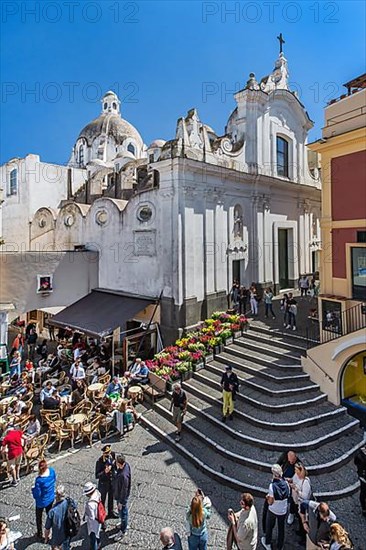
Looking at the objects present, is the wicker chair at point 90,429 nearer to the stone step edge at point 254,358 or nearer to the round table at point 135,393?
the round table at point 135,393

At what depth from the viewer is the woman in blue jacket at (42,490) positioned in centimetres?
649

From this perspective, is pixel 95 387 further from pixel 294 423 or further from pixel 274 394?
pixel 294 423

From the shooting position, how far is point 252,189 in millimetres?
18109

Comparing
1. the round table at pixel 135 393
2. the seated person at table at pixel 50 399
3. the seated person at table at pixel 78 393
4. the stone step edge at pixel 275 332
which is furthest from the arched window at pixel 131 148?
the seated person at table at pixel 50 399

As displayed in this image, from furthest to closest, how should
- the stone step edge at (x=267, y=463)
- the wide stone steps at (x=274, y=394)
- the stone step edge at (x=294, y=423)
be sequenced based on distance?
1. the wide stone steps at (x=274, y=394)
2. the stone step edge at (x=294, y=423)
3. the stone step edge at (x=267, y=463)

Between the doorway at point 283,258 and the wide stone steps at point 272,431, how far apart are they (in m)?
11.8

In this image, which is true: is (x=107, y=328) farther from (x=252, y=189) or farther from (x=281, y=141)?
(x=281, y=141)

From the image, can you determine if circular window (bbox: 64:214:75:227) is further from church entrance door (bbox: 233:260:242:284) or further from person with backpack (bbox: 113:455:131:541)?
person with backpack (bbox: 113:455:131:541)

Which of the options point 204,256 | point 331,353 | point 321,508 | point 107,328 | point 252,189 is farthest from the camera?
point 252,189

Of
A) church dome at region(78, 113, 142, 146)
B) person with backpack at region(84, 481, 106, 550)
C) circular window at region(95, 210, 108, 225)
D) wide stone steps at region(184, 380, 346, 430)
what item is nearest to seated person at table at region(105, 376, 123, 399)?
wide stone steps at region(184, 380, 346, 430)

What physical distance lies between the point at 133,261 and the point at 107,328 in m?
3.94

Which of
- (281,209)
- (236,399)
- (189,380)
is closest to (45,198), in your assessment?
(281,209)

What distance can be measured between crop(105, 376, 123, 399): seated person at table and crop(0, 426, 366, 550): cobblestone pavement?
180 centimetres

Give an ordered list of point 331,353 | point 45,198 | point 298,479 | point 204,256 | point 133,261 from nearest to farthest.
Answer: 1. point 298,479
2. point 331,353
3. point 204,256
4. point 133,261
5. point 45,198
